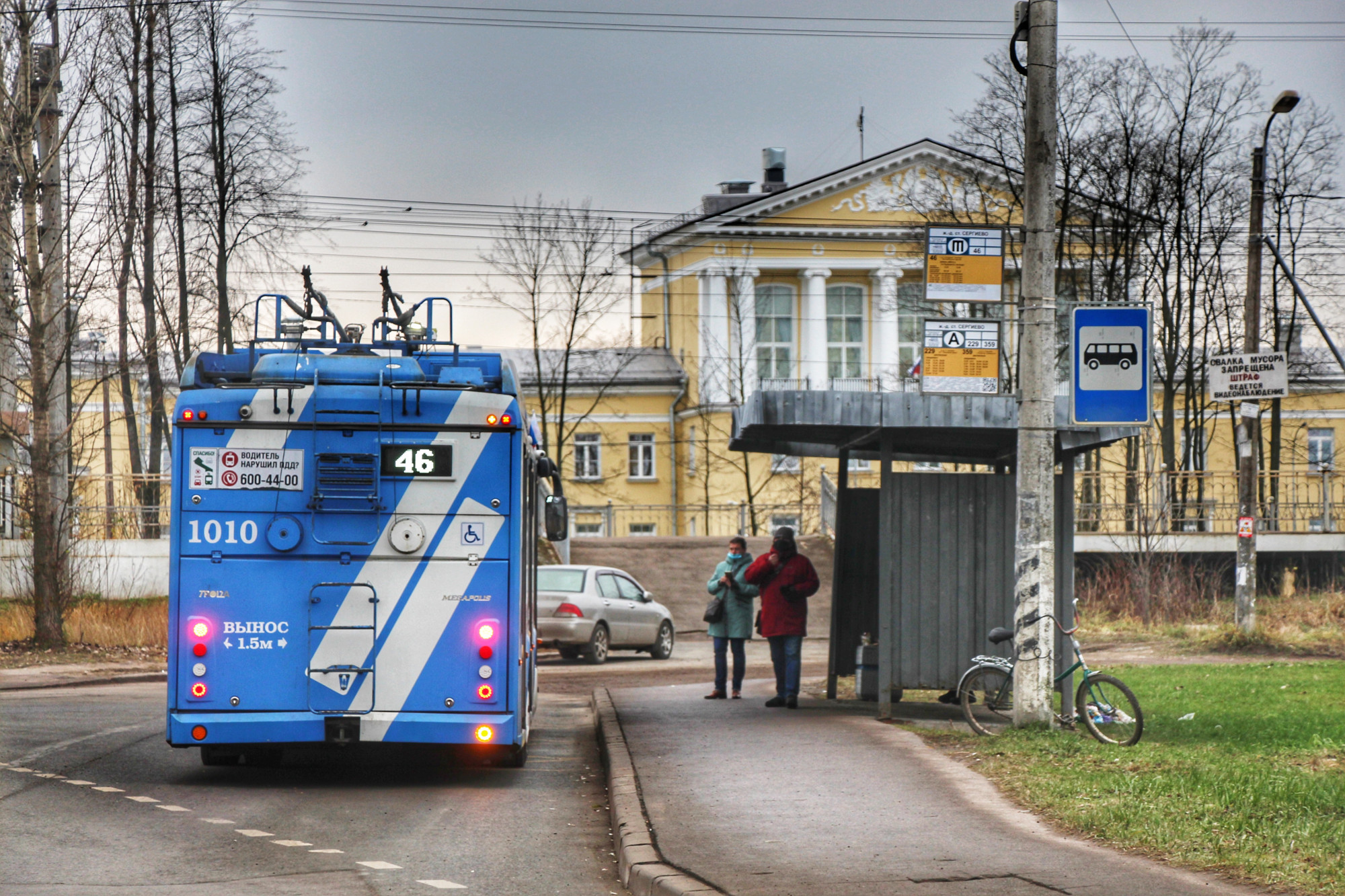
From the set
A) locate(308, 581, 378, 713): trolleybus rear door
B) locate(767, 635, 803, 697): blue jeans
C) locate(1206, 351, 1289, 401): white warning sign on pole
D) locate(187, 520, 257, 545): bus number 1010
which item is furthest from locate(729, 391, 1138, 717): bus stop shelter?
locate(1206, 351, 1289, 401): white warning sign on pole

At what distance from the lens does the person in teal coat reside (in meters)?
16.6

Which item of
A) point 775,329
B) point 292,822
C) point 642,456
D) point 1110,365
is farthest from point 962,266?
point 642,456

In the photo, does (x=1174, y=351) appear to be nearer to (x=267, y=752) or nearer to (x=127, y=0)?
(x=127, y=0)

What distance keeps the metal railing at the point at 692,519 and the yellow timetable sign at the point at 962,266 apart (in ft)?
111

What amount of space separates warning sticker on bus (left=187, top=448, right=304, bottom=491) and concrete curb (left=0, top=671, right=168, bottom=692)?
10.0 meters

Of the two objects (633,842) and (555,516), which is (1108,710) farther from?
(633,842)

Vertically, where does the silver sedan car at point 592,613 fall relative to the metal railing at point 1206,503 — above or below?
below

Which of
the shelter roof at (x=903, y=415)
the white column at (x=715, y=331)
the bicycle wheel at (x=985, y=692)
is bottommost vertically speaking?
the bicycle wheel at (x=985, y=692)

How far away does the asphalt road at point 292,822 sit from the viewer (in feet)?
25.1

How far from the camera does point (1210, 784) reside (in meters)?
9.55

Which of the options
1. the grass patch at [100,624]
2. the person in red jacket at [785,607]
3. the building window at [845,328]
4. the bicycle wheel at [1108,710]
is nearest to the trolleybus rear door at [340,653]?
the bicycle wheel at [1108,710]

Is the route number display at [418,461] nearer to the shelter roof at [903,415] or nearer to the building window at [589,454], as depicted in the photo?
the shelter roof at [903,415]

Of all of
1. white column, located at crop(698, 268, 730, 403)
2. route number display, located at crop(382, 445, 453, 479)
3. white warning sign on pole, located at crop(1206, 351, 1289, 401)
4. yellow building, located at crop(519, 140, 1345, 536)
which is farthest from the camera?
white column, located at crop(698, 268, 730, 403)

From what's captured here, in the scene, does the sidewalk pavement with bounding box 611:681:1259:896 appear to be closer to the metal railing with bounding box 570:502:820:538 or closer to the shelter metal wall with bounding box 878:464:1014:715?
the shelter metal wall with bounding box 878:464:1014:715
